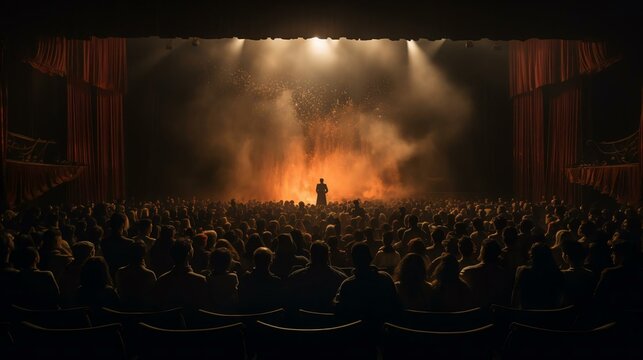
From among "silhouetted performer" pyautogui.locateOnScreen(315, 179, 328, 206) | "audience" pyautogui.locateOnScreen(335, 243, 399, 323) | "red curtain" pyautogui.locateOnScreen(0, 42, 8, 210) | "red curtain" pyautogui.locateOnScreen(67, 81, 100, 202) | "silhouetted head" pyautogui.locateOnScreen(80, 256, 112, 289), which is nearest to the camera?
"audience" pyautogui.locateOnScreen(335, 243, 399, 323)

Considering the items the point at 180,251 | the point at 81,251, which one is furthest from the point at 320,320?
the point at 81,251

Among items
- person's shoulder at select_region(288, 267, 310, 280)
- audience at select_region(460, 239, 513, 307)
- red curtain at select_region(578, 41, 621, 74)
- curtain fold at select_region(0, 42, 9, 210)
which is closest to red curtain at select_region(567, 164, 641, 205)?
red curtain at select_region(578, 41, 621, 74)

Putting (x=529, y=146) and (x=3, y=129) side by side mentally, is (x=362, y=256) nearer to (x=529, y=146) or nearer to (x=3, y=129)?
(x=3, y=129)

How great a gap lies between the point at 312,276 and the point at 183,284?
1.10 meters

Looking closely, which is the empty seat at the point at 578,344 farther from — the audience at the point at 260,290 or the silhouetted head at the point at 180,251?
the silhouetted head at the point at 180,251

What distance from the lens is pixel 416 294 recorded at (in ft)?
14.9

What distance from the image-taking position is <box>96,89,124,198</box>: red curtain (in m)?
21.8

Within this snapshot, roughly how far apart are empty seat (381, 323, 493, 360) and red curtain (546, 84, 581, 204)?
56.8 ft

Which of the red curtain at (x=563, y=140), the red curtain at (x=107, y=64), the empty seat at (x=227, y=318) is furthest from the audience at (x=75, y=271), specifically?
the red curtain at (x=563, y=140)

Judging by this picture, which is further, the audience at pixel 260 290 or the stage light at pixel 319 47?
the stage light at pixel 319 47

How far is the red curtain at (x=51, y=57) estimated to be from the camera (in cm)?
1571

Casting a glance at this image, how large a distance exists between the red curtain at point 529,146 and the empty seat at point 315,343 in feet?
67.1

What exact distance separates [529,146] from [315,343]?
22.4m

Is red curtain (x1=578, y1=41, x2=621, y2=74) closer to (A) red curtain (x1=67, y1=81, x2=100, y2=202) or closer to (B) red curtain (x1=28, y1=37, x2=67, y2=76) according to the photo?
(B) red curtain (x1=28, y1=37, x2=67, y2=76)
